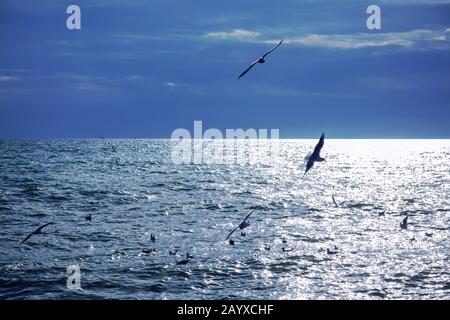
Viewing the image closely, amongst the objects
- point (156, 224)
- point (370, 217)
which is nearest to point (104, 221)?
point (156, 224)

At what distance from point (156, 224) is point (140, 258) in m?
7.57

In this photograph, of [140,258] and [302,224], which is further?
[302,224]

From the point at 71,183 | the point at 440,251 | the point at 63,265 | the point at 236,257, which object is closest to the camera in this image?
the point at 63,265

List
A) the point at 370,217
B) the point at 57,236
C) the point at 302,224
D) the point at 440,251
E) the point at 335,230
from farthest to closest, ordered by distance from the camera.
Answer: the point at 370,217, the point at 302,224, the point at 335,230, the point at 57,236, the point at 440,251

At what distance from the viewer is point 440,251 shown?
2005cm

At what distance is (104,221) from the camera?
2611 cm

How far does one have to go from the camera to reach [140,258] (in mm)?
18078
